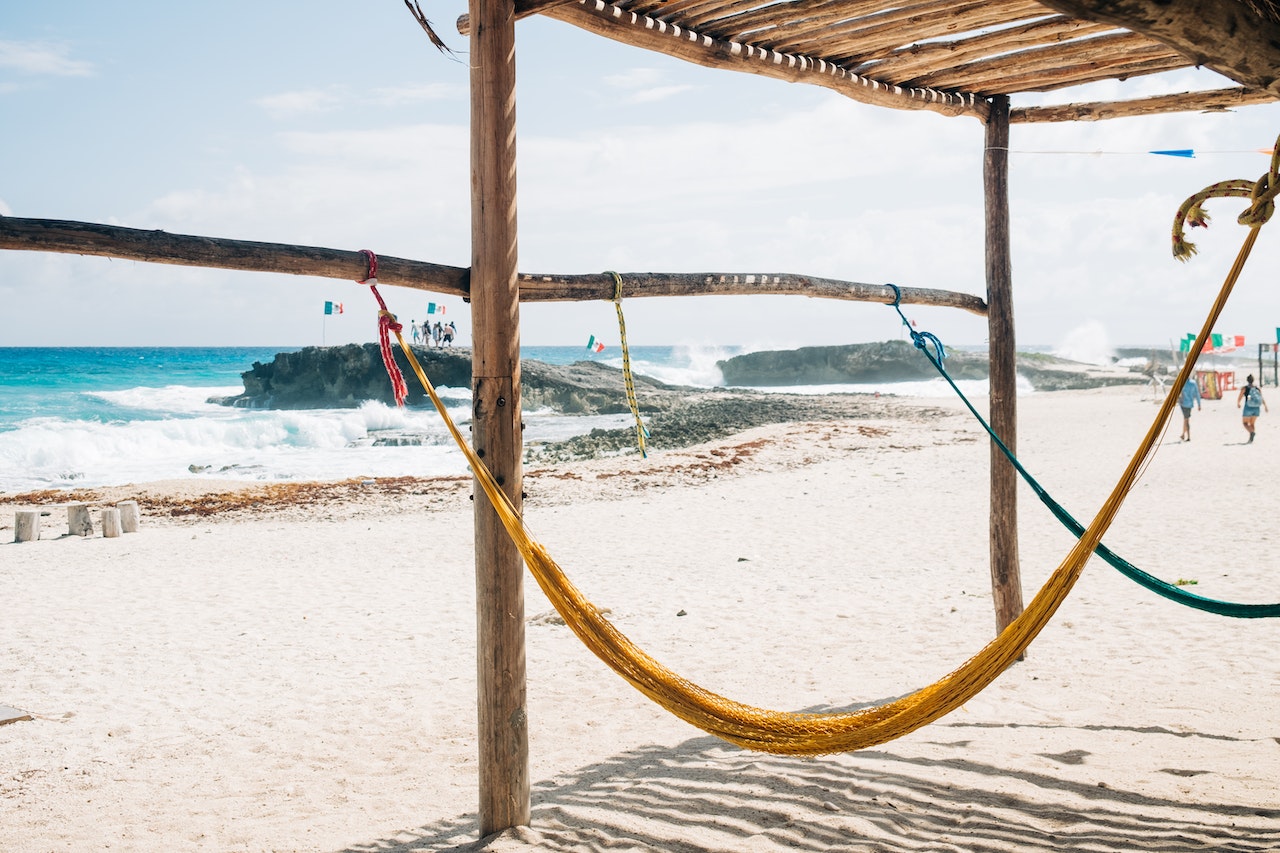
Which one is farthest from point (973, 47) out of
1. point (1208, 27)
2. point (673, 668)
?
point (673, 668)

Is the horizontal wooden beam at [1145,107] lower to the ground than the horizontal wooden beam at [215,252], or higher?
higher

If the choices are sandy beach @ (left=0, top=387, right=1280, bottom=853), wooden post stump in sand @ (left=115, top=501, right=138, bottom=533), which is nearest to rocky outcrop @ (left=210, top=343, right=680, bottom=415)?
wooden post stump in sand @ (left=115, top=501, right=138, bottom=533)

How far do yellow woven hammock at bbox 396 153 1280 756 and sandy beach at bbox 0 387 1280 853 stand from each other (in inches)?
13.2

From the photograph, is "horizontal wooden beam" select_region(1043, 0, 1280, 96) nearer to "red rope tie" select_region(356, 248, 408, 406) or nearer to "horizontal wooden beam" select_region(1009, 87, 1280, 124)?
"red rope tie" select_region(356, 248, 408, 406)

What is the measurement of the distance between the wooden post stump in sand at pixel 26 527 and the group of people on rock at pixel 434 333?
18.9 metres

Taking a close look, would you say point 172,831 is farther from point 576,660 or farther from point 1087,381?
point 1087,381

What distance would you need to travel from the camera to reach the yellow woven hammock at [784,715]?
206 centimetres

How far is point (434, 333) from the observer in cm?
2773

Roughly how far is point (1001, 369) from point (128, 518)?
820 cm

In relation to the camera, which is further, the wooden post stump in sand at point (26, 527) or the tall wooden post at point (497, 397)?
the wooden post stump in sand at point (26, 527)

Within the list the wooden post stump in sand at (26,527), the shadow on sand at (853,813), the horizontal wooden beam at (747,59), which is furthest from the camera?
the wooden post stump in sand at (26,527)

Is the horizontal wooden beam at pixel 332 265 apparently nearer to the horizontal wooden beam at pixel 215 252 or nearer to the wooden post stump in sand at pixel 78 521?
the horizontal wooden beam at pixel 215 252

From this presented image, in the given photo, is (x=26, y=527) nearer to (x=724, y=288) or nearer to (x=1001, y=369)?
(x=724, y=288)

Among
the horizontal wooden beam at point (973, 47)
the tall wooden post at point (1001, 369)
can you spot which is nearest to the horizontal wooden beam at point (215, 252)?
the horizontal wooden beam at point (973, 47)
